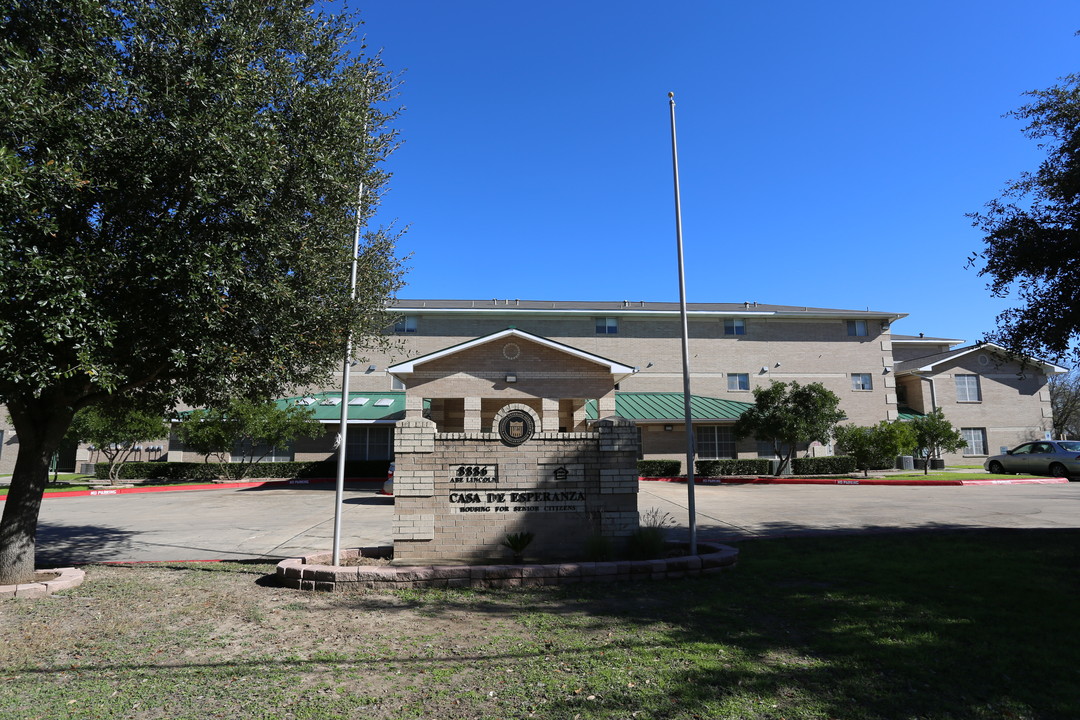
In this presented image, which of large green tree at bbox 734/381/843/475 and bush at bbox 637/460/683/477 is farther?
bush at bbox 637/460/683/477

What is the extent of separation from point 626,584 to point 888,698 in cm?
388

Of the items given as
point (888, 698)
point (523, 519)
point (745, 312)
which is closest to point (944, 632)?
point (888, 698)

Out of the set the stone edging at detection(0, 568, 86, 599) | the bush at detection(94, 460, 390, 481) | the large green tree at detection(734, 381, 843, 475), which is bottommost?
the stone edging at detection(0, 568, 86, 599)

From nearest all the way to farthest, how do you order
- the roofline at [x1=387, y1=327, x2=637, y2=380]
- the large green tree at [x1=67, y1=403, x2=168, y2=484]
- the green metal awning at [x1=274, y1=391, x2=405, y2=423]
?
the roofline at [x1=387, y1=327, x2=637, y2=380] < the large green tree at [x1=67, y1=403, x2=168, y2=484] < the green metal awning at [x1=274, y1=391, x2=405, y2=423]

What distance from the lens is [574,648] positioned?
18.4 ft

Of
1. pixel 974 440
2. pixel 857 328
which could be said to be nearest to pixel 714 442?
pixel 857 328

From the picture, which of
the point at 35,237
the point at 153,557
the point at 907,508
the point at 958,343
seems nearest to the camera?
the point at 35,237

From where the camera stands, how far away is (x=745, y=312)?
37.0 metres

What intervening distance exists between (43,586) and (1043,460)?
35017mm

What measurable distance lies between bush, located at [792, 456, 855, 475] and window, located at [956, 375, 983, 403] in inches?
488

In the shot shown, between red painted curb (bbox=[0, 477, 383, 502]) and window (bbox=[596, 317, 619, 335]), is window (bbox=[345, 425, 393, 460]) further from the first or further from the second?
window (bbox=[596, 317, 619, 335])

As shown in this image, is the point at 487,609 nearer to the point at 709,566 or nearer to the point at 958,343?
the point at 709,566

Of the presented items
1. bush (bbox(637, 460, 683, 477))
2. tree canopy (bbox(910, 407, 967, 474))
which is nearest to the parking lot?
bush (bbox(637, 460, 683, 477))

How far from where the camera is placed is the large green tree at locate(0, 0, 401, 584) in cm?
630
